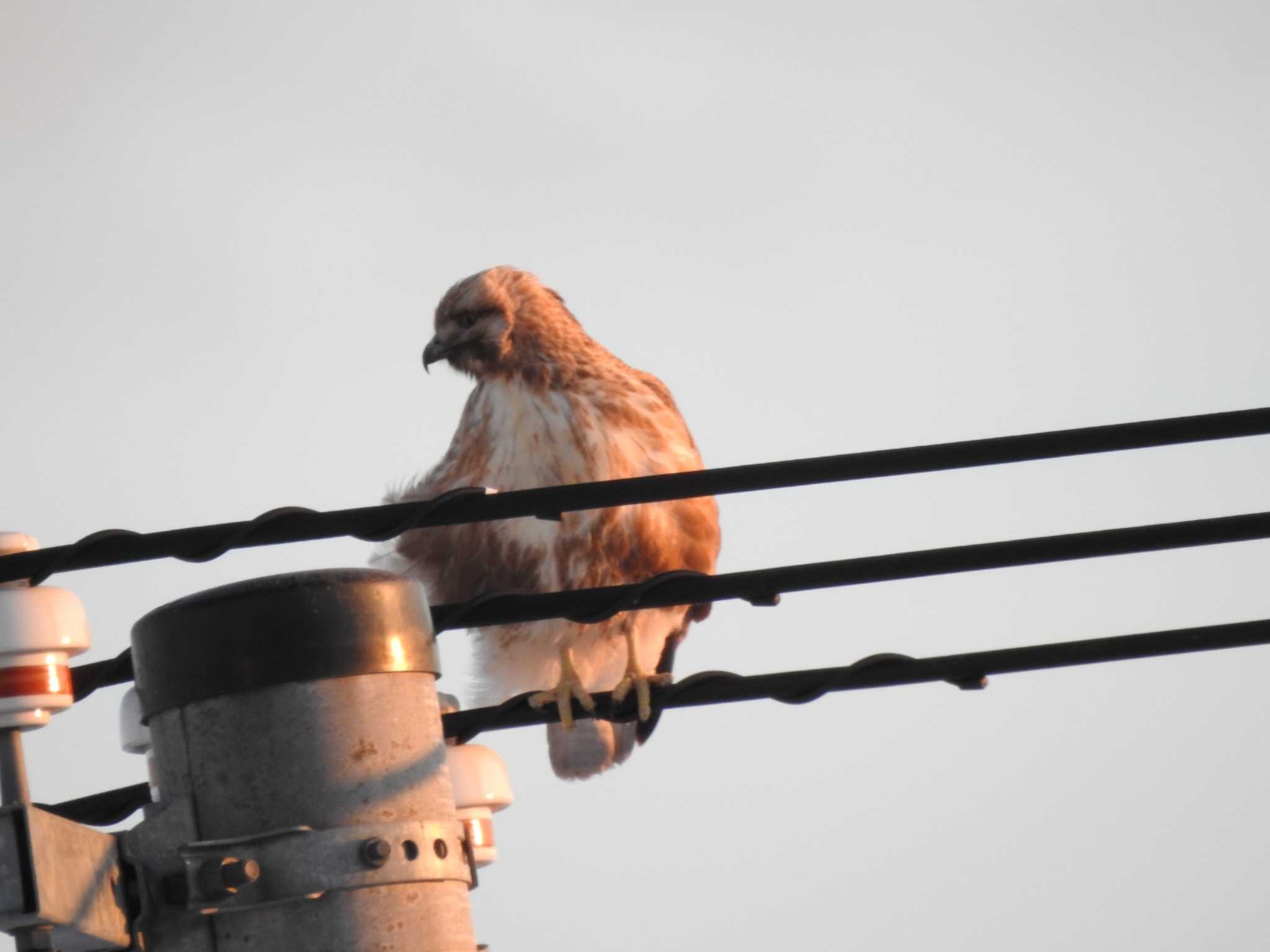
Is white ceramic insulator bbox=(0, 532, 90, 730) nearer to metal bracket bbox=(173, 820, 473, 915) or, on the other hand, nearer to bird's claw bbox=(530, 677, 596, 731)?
metal bracket bbox=(173, 820, 473, 915)

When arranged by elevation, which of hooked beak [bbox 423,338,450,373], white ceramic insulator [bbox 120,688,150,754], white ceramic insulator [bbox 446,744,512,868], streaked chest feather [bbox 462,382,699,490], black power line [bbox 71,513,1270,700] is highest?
hooked beak [bbox 423,338,450,373]

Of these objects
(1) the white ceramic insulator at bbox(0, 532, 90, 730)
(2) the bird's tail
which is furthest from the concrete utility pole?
(2) the bird's tail

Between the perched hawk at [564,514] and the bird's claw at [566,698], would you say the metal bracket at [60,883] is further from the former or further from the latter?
the perched hawk at [564,514]

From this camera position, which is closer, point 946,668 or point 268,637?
point 268,637

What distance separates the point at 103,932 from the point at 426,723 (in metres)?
0.56

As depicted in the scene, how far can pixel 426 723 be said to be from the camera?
2.89m

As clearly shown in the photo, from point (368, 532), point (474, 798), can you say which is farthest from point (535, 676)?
point (368, 532)

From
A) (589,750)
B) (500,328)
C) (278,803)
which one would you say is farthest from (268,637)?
(500,328)

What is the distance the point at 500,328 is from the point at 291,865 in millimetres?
5821

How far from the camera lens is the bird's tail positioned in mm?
7848

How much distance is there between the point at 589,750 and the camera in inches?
309

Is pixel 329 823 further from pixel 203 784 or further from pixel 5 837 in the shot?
pixel 5 837

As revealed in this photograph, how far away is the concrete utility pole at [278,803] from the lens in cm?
271

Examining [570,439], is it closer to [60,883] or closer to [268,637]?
[268,637]
